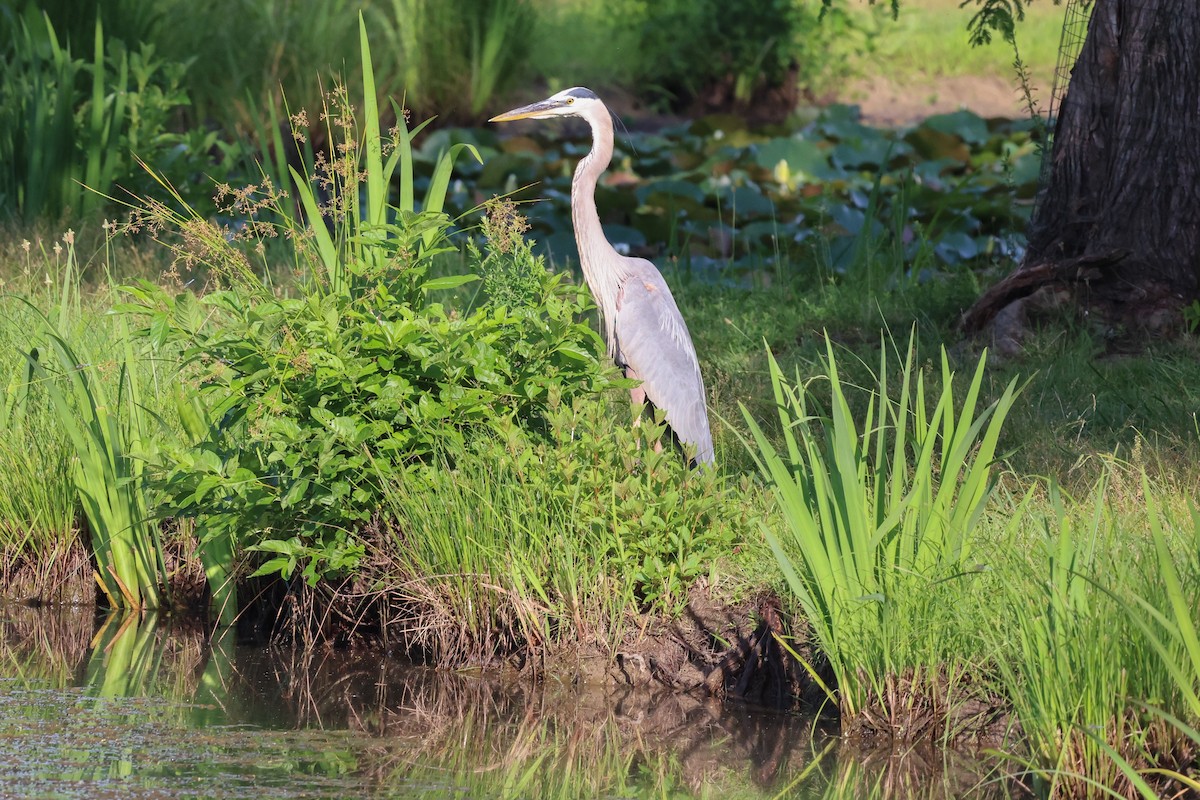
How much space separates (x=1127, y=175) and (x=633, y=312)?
2391mm

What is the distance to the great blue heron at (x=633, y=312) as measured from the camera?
482 centimetres

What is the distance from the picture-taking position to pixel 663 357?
4.83 metres

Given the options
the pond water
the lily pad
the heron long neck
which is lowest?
the pond water

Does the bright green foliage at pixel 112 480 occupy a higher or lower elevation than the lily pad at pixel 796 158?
lower

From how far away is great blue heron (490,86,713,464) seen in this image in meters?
4.82

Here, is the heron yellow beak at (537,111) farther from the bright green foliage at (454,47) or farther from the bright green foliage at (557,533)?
the bright green foliage at (454,47)

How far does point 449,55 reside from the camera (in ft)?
41.8

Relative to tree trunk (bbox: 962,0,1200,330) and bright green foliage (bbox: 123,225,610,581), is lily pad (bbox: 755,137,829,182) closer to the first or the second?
tree trunk (bbox: 962,0,1200,330)

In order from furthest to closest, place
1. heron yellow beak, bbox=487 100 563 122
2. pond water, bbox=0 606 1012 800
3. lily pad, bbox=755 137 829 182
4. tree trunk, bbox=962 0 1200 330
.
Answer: lily pad, bbox=755 137 829 182 → tree trunk, bbox=962 0 1200 330 → heron yellow beak, bbox=487 100 563 122 → pond water, bbox=0 606 1012 800

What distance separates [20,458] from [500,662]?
5.74 ft

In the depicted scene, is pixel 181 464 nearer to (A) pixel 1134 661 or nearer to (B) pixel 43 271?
(A) pixel 1134 661

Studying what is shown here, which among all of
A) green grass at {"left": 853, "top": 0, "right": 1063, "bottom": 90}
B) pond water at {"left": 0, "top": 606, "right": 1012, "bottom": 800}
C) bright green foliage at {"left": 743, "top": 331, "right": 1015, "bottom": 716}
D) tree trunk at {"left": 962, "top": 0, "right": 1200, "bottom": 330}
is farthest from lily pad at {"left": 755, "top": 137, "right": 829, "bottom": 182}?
bright green foliage at {"left": 743, "top": 331, "right": 1015, "bottom": 716}

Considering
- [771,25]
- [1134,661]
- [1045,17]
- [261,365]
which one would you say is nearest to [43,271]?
[261,365]

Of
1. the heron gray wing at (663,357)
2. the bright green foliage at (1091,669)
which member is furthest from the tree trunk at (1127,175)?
the bright green foliage at (1091,669)
